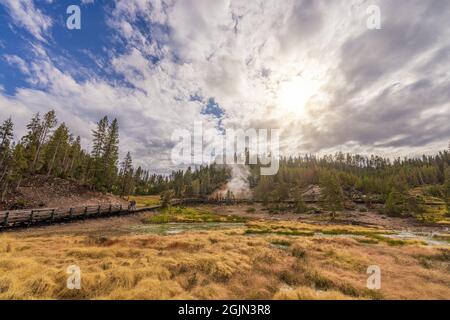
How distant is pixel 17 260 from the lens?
957 centimetres

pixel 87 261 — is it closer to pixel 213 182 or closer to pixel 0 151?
pixel 0 151

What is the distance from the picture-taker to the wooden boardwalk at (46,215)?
19.2m

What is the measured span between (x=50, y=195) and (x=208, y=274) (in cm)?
3962

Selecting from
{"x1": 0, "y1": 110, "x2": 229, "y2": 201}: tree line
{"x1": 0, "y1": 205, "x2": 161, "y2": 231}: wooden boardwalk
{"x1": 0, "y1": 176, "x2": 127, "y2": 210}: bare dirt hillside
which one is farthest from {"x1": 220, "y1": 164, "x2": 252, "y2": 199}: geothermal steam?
{"x1": 0, "y1": 205, "x2": 161, "y2": 231}: wooden boardwalk

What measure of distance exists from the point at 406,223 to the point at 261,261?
5585 centimetres

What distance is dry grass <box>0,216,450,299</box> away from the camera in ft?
23.7

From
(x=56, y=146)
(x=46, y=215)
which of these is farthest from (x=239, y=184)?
(x=46, y=215)

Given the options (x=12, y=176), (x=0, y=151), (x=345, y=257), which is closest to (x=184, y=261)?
(x=345, y=257)

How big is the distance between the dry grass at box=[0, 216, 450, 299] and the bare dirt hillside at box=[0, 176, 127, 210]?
2228 centimetres

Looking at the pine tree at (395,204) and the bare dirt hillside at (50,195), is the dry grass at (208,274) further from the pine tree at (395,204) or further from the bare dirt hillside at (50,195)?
the pine tree at (395,204)

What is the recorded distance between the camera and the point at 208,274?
31.1 feet

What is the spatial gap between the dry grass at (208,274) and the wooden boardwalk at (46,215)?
783 centimetres

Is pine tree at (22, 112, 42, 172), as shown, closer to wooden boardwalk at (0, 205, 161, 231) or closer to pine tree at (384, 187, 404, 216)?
wooden boardwalk at (0, 205, 161, 231)

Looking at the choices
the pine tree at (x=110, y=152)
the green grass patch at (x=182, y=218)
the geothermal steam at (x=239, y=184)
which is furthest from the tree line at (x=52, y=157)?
the geothermal steam at (x=239, y=184)
